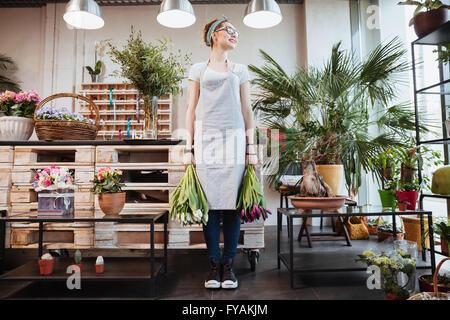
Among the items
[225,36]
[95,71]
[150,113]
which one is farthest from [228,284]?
[95,71]

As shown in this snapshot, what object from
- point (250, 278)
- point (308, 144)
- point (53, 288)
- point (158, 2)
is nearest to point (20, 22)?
point (158, 2)

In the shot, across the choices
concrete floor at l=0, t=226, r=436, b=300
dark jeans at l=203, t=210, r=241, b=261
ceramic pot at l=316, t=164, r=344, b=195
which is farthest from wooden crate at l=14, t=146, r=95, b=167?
ceramic pot at l=316, t=164, r=344, b=195

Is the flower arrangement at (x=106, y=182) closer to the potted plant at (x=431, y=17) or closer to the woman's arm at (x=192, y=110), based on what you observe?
the woman's arm at (x=192, y=110)

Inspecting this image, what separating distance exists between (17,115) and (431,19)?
310 cm

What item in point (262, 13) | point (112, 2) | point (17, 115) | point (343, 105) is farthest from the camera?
point (112, 2)

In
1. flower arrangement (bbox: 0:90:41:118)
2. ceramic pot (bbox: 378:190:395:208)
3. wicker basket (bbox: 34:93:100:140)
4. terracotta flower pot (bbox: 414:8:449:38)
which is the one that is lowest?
ceramic pot (bbox: 378:190:395:208)

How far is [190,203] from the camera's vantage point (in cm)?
160

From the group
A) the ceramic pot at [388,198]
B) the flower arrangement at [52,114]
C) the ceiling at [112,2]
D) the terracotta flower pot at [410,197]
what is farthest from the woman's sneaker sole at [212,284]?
the ceiling at [112,2]

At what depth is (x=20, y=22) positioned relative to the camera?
15.1 ft

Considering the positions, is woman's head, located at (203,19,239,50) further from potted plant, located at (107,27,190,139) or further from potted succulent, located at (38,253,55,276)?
potted succulent, located at (38,253,55,276)

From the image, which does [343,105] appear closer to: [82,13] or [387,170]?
[387,170]

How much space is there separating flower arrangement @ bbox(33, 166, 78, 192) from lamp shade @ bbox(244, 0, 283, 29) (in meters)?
2.52

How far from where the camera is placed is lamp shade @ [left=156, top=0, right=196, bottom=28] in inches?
112
